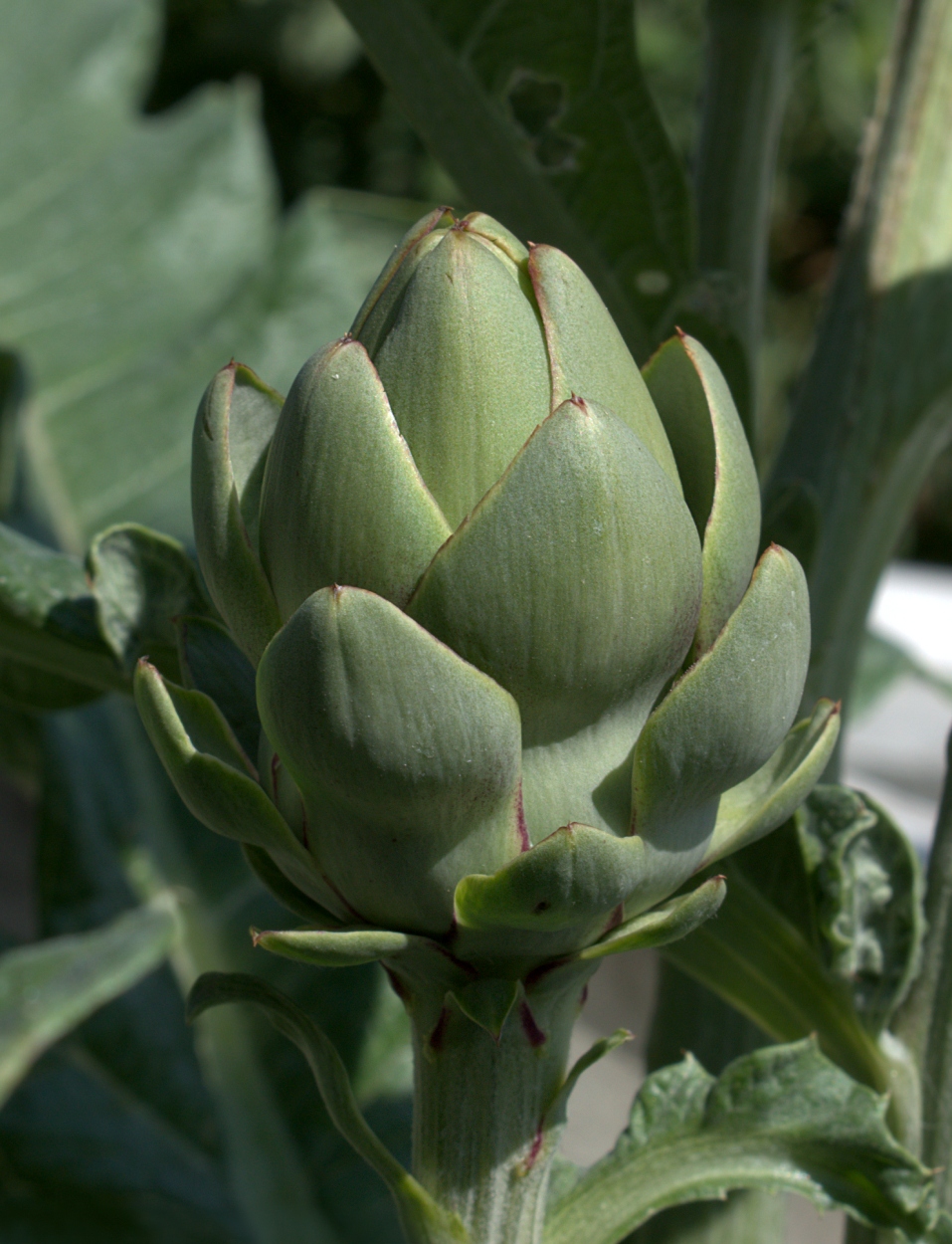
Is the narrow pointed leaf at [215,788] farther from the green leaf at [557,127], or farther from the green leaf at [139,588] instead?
the green leaf at [557,127]

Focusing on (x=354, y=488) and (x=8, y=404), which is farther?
(x=8, y=404)

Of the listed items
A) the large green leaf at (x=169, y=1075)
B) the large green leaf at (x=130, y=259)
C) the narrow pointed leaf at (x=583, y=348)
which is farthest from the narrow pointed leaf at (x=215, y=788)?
the large green leaf at (x=130, y=259)

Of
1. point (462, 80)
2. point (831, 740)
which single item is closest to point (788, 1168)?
point (831, 740)

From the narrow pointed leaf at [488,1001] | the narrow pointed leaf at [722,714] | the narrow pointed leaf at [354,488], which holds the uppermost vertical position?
the narrow pointed leaf at [354,488]

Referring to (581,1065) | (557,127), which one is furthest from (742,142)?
(581,1065)

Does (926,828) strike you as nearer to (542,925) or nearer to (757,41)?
(757,41)

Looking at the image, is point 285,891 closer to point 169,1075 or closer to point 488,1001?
point 488,1001
